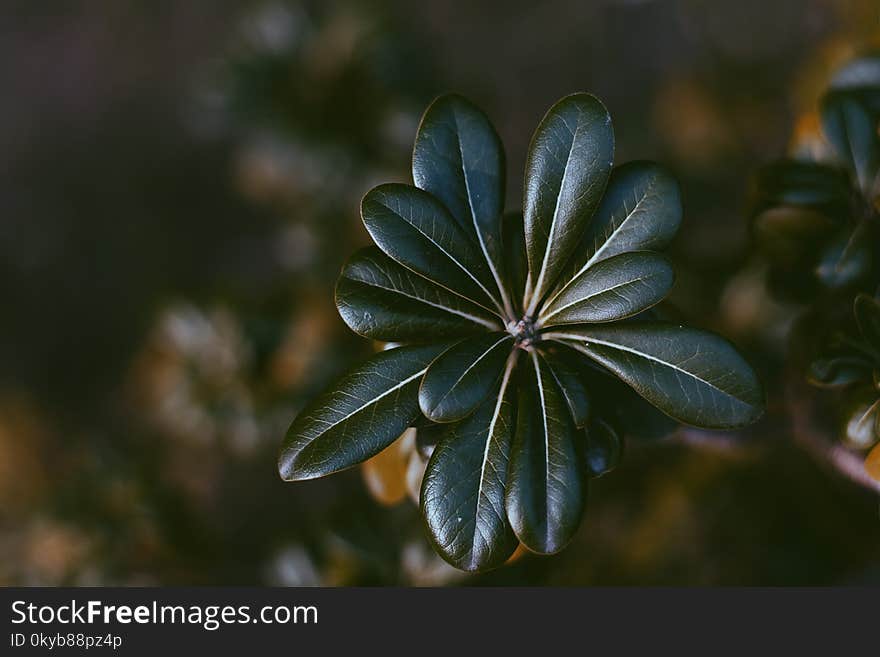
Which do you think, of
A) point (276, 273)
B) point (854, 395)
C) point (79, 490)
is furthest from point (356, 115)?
point (854, 395)

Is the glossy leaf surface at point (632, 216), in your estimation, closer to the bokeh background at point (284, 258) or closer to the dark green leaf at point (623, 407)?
the dark green leaf at point (623, 407)

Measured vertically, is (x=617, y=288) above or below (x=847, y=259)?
below

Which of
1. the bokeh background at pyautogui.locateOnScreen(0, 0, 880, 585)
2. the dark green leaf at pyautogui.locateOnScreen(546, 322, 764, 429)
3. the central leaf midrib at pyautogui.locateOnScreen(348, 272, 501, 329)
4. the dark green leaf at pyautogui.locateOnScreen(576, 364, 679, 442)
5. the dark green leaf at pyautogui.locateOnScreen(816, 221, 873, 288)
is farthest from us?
the bokeh background at pyautogui.locateOnScreen(0, 0, 880, 585)

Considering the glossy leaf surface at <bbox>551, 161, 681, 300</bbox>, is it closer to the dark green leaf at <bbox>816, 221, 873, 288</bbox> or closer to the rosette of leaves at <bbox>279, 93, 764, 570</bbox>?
Answer: the rosette of leaves at <bbox>279, 93, 764, 570</bbox>

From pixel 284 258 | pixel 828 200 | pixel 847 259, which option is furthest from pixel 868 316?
pixel 284 258

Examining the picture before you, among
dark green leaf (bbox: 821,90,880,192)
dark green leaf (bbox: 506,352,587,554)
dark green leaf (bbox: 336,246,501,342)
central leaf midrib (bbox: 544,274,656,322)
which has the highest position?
dark green leaf (bbox: 821,90,880,192)

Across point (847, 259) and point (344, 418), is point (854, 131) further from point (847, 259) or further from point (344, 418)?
point (344, 418)

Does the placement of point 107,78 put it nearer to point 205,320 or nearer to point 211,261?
point 211,261

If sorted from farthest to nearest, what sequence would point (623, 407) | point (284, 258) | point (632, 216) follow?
point (284, 258), point (623, 407), point (632, 216)

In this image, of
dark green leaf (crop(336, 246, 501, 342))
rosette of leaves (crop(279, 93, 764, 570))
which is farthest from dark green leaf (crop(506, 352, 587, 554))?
dark green leaf (crop(336, 246, 501, 342))
